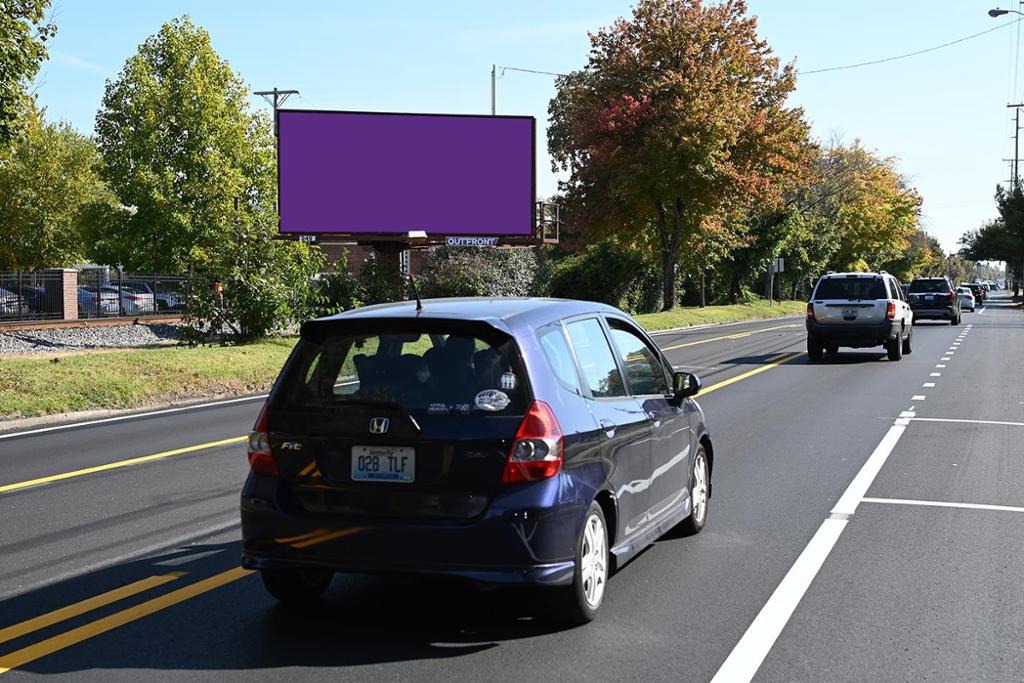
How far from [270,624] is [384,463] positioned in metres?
1.00

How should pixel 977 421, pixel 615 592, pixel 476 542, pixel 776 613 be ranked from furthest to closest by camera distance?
pixel 977 421 → pixel 615 592 → pixel 776 613 → pixel 476 542

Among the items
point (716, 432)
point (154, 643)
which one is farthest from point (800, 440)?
point (154, 643)

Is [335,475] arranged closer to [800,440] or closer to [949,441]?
[800,440]

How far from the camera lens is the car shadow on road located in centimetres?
543

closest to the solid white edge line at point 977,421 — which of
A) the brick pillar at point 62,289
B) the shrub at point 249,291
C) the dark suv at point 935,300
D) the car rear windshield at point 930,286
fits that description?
the shrub at point 249,291

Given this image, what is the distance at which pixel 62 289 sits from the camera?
137 feet

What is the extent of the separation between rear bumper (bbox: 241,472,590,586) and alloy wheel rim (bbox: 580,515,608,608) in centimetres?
18

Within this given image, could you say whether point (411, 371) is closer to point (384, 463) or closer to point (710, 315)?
point (384, 463)

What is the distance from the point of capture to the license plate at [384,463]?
5711mm

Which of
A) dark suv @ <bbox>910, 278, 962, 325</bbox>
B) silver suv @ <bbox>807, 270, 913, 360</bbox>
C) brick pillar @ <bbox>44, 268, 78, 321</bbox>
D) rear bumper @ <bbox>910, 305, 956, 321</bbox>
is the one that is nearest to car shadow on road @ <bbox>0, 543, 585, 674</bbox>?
silver suv @ <bbox>807, 270, 913, 360</bbox>

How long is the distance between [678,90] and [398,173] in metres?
16.0

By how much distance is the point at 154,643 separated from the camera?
18.6 feet

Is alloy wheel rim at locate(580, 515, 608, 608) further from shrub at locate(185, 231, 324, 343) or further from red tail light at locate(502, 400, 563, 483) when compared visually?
shrub at locate(185, 231, 324, 343)

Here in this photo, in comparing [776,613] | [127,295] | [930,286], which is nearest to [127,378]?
[776,613]
